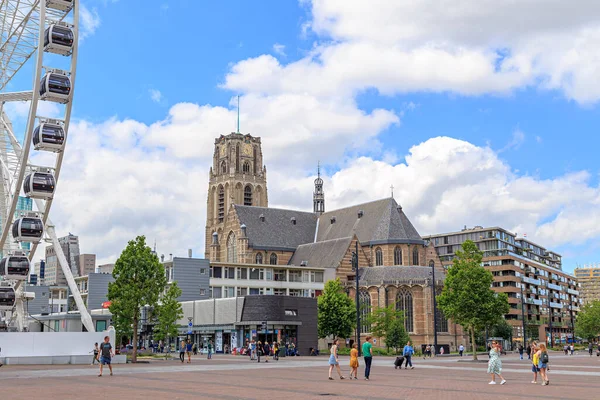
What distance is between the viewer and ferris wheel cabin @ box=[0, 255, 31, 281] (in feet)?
143

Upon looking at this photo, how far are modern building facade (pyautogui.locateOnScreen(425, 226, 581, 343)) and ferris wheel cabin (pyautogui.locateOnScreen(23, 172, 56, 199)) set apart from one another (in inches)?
3213

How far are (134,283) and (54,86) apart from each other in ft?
49.8

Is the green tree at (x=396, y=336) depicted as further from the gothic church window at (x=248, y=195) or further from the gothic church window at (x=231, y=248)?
the gothic church window at (x=248, y=195)

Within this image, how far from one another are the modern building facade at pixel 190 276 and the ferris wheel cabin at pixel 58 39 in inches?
1530

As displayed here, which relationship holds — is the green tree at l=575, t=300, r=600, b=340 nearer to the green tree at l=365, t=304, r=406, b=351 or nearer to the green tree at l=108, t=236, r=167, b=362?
the green tree at l=365, t=304, r=406, b=351

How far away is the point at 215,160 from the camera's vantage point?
121m

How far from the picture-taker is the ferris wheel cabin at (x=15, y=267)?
43.6 metres

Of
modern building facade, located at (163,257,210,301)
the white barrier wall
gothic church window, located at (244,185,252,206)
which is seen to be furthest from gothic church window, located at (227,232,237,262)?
the white barrier wall

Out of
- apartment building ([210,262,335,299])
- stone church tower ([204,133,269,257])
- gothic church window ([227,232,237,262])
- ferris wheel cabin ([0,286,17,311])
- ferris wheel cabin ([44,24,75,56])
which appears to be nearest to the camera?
ferris wheel cabin ([44,24,75,56])

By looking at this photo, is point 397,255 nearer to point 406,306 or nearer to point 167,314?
point 406,306

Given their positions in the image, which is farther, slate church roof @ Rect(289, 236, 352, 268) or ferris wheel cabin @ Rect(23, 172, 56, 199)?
slate church roof @ Rect(289, 236, 352, 268)

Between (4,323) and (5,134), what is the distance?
13.7m

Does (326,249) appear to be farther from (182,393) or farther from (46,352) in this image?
(182,393)

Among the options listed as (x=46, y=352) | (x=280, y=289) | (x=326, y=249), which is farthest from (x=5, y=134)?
(x=326, y=249)
